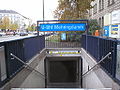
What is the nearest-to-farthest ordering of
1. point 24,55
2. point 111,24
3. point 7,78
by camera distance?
point 7,78 → point 24,55 → point 111,24

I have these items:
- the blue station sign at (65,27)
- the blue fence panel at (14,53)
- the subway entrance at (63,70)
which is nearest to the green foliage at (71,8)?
the subway entrance at (63,70)

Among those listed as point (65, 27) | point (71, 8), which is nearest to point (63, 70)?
point (65, 27)

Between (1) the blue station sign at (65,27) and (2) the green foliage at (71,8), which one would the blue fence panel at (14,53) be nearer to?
(1) the blue station sign at (65,27)

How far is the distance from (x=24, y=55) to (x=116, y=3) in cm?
1560

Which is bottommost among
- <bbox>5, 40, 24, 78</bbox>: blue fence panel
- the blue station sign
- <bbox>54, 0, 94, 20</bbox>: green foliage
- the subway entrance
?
the subway entrance

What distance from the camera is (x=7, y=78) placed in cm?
428

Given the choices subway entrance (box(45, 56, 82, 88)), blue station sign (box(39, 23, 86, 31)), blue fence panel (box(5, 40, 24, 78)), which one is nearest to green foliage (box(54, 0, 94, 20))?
subway entrance (box(45, 56, 82, 88))

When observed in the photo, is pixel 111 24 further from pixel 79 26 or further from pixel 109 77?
pixel 109 77

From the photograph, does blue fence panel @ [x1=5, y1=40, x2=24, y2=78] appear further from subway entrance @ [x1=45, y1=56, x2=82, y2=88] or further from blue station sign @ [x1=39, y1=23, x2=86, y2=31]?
subway entrance @ [x1=45, y1=56, x2=82, y2=88]

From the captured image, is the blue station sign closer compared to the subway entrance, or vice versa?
the blue station sign

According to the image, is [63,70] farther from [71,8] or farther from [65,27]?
[71,8]

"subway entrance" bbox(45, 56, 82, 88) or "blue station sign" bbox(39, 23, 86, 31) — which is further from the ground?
"blue station sign" bbox(39, 23, 86, 31)

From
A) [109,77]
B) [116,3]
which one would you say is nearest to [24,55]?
[109,77]

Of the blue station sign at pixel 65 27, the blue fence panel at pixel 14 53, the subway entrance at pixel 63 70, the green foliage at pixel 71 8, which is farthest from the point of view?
the green foliage at pixel 71 8
